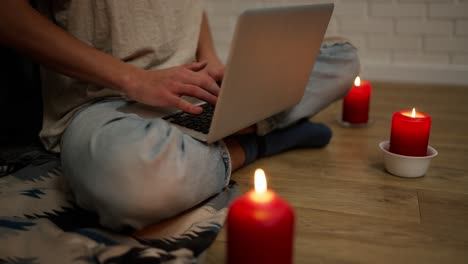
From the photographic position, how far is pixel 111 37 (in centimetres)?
99

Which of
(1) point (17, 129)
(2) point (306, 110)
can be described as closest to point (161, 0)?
(2) point (306, 110)

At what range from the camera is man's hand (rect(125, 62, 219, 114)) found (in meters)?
0.88

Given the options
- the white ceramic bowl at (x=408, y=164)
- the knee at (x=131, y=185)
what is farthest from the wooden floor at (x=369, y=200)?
the knee at (x=131, y=185)

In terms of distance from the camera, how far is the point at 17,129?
1.30 meters

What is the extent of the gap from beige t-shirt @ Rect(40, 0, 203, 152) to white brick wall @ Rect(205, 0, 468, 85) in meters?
1.20

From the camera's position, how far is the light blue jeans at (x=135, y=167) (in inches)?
29.9

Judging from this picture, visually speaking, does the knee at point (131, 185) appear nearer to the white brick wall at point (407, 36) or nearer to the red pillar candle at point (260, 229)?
the red pillar candle at point (260, 229)

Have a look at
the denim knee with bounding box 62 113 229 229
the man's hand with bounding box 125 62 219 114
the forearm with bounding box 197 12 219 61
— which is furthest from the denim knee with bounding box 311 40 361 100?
the denim knee with bounding box 62 113 229 229

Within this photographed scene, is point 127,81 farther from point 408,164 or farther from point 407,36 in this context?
point 407,36

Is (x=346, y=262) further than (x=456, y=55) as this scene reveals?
No

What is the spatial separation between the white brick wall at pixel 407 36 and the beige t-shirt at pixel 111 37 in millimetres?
1204

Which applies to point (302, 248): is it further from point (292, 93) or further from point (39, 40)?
point (39, 40)

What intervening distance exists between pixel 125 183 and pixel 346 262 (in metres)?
0.37

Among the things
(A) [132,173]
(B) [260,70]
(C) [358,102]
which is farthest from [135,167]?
(C) [358,102]
